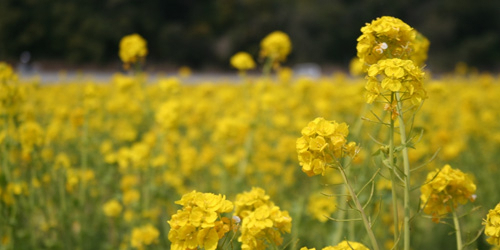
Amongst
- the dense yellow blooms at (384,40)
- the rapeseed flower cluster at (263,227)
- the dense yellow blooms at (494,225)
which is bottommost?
the rapeseed flower cluster at (263,227)

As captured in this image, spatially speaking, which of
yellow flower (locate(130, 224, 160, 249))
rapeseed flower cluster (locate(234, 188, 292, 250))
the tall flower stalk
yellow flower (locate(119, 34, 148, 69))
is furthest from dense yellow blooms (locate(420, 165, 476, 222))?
yellow flower (locate(119, 34, 148, 69))

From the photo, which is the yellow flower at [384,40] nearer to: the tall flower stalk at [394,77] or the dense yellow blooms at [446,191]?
the tall flower stalk at [394,77]

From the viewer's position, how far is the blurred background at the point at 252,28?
76.8ft

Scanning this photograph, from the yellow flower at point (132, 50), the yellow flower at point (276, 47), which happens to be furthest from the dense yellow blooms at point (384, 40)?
the yellow flower at point (132, 50)

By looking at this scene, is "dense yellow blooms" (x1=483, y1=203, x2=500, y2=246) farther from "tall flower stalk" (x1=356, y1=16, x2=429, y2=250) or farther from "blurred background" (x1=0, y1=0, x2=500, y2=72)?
"blurred background" (x1=0, y1=0, x2=500, y2=72)

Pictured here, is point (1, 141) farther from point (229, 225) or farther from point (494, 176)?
point (494, 176)

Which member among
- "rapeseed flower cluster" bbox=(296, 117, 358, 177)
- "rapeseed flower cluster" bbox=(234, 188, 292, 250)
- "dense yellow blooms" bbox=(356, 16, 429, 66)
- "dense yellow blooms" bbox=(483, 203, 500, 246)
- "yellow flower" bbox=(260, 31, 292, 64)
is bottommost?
"rapeseed flower cluster" bbox=(234, 188, 292, 250)

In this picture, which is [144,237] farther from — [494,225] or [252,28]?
[252,28]

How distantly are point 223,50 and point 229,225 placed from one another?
24.6m

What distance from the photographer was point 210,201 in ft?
4.24

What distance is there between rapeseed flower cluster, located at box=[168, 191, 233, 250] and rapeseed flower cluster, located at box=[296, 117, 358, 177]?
0.24 m

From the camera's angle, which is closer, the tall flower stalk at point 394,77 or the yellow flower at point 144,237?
the tall flower stalk at point 394,77

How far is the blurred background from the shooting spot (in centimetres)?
2342

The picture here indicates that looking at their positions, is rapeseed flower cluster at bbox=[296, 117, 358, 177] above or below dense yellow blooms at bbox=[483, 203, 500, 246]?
above
